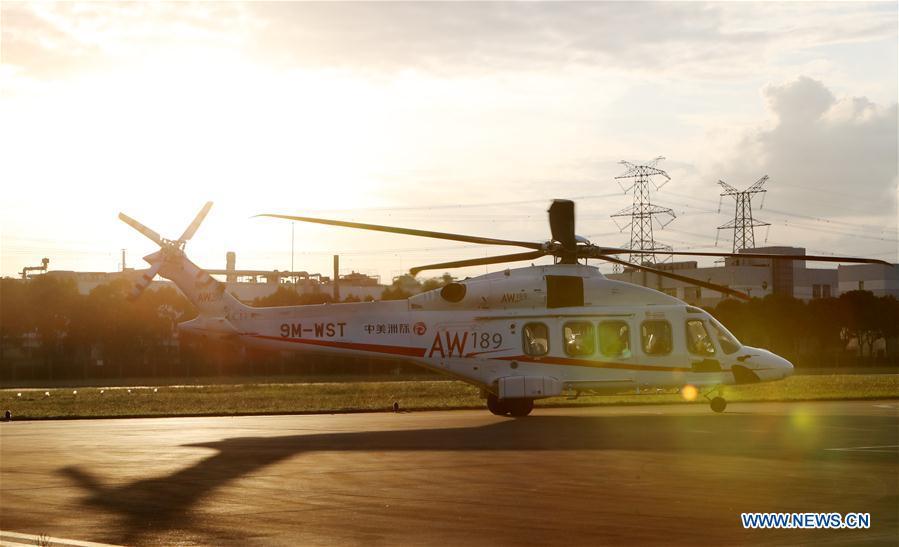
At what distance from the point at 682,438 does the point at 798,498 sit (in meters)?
8.72

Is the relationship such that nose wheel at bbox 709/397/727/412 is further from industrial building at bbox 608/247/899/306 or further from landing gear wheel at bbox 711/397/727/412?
industrial building at bbox 608/247/899/306

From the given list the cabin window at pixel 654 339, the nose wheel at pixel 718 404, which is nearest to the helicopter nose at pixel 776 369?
the nose wheel at pixel 718 404

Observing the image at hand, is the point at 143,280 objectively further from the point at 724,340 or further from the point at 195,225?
the point at 724,340

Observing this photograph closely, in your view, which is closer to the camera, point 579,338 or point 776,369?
point 579,338

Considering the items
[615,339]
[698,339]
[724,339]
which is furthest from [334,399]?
[724,339]

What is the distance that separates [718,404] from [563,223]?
24.5 feet

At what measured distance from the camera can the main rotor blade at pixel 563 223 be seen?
3081 centimetres

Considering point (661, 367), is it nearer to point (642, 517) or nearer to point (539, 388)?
point (539, 388)

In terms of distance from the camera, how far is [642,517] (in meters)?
14.2

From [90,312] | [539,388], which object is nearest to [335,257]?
[90,312]

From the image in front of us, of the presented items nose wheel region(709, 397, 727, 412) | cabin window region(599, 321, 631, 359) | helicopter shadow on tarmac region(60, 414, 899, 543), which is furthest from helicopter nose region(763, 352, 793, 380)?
cabin window region(599, 321, 631, 359)

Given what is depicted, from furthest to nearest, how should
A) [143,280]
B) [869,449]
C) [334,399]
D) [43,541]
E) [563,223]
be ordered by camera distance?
[334,399] < [143,280] < [563,223] < [869,449] < [43,541]

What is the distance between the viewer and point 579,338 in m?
32.0

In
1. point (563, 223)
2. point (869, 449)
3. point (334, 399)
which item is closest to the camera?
point (869, 449)
